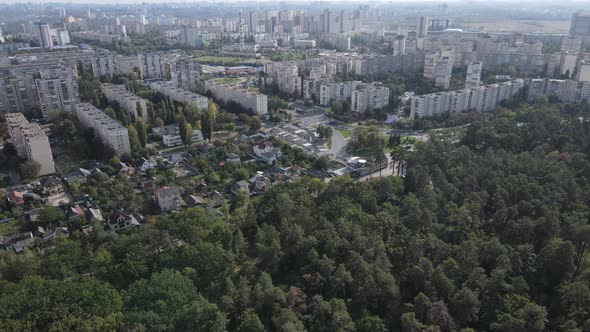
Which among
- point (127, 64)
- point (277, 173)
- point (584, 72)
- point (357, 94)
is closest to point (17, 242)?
point (277, 173)

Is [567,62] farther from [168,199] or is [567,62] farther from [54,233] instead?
[54,233]

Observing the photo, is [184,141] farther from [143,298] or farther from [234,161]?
[143,298]

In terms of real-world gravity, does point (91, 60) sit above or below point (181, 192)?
above

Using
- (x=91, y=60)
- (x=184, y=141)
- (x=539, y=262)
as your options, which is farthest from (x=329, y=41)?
(x=539, y=262)

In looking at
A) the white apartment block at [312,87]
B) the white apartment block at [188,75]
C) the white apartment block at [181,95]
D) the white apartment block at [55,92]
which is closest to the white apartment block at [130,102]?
the white apartment block at [55,92]

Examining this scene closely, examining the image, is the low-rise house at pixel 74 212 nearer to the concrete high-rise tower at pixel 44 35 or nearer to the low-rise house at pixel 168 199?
the low-rise house at pixel 168 199
